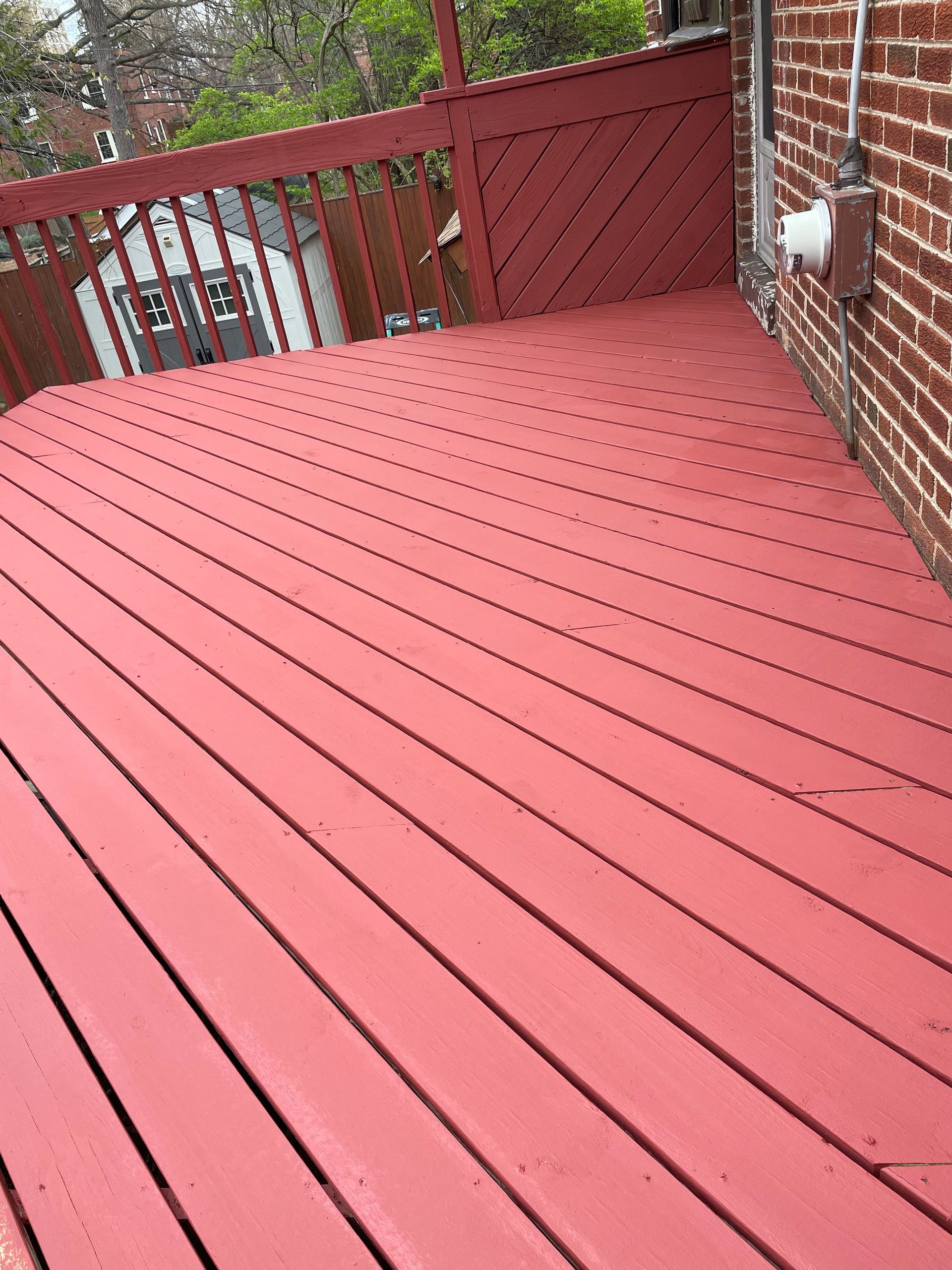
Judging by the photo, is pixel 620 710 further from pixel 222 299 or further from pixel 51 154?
pixel 51 154

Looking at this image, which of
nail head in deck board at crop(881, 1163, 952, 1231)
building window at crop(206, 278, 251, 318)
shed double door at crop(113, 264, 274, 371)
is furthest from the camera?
building window at crop(206, 278, 251, 318)

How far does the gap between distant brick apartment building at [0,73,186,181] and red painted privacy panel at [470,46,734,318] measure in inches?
490

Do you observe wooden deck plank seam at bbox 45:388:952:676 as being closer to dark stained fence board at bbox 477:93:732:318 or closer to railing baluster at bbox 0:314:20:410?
dark stained fence board at bbox 477:93:732:318

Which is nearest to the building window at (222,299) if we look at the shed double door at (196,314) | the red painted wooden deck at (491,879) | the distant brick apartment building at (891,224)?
the shed double door at (196,314)

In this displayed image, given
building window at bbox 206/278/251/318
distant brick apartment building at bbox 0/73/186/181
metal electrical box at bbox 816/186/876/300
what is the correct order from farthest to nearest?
distant brick apartment building at bbox 0/73/186/181 → building window at bbox 206/278/251/318 → metal electrical box at bbox 816/186/876/300

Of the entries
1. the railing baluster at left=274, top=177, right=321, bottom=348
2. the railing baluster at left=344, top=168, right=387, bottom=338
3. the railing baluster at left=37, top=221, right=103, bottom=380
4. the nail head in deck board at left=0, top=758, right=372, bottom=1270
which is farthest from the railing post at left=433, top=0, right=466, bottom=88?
the nail head in deck board at left=0, top=758, right=372, bottom=1270

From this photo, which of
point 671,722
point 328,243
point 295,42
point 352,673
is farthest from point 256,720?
point 295,42

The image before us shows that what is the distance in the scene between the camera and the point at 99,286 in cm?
411

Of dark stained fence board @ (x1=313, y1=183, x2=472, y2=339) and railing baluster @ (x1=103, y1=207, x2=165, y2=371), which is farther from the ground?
railing baluster @ (x1=103, y1=207, x2=165, y2=371)

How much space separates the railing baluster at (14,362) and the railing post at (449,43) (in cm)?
208

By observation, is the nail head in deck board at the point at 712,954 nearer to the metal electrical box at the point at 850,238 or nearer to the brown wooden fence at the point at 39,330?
the metal electrical box at the point at 850,238

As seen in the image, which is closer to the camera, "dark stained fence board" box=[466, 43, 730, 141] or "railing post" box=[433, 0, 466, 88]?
"railing post" box=[433, 0, 466, 88]

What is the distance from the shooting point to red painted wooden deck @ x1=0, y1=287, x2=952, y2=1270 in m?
0.97

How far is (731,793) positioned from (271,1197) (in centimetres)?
80
